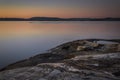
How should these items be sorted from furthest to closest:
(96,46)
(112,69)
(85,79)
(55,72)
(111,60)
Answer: (96,46), (111,60), (112,69), (55,72), (85,79)

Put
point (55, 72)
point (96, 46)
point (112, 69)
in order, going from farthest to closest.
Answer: point (96, 46) → point (112, 69) → point (55, 72)

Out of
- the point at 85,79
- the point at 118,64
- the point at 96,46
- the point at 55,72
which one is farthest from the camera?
the point at 96,46

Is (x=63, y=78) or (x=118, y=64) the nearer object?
(x=63, y=78)

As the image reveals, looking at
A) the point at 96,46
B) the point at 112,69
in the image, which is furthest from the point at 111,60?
the point at 96,46

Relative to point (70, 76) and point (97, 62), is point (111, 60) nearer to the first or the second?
point (97, 62)

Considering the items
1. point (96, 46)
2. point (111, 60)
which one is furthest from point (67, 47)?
point (111, 60)

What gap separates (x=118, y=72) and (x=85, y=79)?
5.30 ft

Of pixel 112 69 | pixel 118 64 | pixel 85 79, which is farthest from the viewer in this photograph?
pixel 118 64

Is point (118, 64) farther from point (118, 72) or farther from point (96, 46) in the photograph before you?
point (96, 46)

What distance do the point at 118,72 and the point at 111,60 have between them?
1988 millimetres

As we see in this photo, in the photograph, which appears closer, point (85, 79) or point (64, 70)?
point (85, 79)

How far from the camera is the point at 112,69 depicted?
9.38m

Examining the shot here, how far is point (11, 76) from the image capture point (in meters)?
8.45

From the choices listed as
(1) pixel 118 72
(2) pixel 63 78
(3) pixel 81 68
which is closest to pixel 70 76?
(2) pixel 63 78
